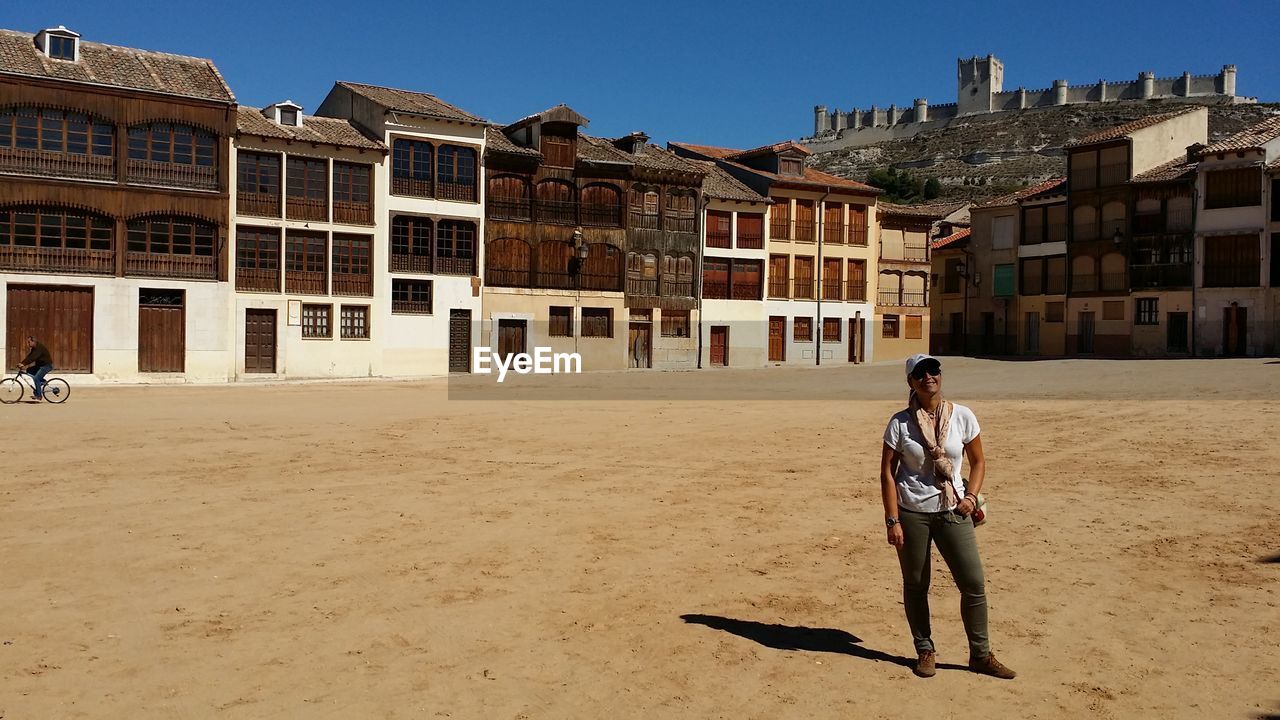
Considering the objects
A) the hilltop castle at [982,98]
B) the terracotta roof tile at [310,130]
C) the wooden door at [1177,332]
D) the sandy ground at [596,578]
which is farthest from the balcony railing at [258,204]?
the hilltop castle at [982,98]

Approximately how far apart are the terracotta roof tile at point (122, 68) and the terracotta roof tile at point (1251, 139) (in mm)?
40825

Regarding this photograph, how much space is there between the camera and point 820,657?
23.1 feet

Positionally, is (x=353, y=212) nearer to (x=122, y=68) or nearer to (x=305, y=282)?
(x=305, y=282)

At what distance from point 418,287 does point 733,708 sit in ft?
123

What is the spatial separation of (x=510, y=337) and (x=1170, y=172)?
105 ft

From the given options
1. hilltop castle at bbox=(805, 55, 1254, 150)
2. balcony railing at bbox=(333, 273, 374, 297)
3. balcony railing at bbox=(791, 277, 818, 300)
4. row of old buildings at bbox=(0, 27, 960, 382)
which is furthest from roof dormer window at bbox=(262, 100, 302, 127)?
hilltop castle at bbox=(805, 55, 1254, 150)

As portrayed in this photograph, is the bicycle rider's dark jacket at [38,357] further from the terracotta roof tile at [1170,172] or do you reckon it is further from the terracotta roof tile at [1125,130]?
the terracotta roof tile at [1170,172]

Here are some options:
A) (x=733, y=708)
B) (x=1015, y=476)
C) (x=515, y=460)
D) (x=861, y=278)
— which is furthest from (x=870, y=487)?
(x=861, y=278)

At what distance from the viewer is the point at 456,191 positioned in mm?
42531

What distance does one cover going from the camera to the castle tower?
14375cm

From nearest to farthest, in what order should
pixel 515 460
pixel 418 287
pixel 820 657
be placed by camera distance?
pixel 820 657
pixel 515 460
pixel 418 287

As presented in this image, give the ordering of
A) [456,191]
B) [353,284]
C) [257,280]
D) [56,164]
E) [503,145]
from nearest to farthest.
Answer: [56,164] → [257,280] → [353,284] → [456,191] → [503,145]

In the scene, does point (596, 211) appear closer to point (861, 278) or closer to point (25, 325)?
point (861, 278)

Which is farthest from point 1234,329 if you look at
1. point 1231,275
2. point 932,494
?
point 932,494
